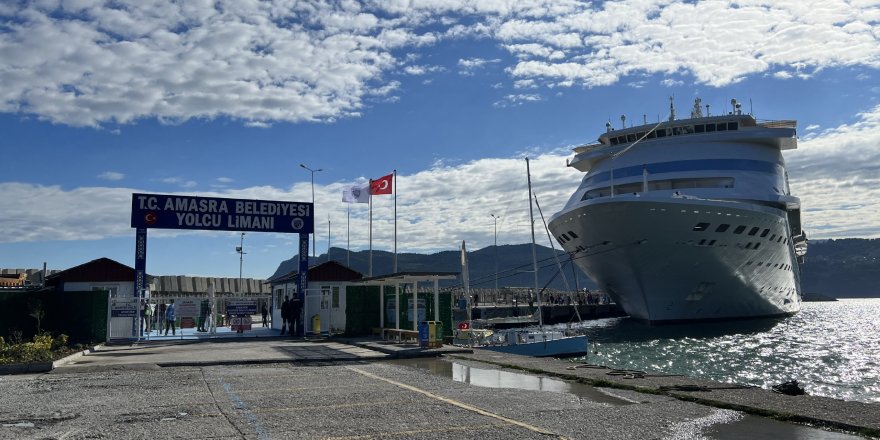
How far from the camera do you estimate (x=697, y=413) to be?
891 cm

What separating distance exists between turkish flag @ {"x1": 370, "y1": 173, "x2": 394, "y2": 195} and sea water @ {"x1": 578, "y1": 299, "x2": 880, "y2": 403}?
45.0ft

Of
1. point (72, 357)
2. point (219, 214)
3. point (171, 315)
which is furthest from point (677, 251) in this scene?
point (72, 357)

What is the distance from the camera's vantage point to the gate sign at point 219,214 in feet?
84.8

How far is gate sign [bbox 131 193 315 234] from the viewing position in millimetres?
25859

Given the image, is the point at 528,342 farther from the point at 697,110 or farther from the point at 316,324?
the point at 697,110

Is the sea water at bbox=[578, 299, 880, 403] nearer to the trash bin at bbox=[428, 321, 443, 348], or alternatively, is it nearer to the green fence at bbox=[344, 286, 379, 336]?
the trash bin at bbox=[428, 321, 443, 348]

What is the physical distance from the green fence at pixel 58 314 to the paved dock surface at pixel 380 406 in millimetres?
8155

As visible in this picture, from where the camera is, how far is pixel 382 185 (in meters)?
39.2

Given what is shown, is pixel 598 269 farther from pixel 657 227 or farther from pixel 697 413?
pixel 697 413

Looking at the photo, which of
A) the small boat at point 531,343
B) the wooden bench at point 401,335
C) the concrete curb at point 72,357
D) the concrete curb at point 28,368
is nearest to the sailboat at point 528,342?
the small boat at point 531,343

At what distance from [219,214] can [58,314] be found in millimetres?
6643

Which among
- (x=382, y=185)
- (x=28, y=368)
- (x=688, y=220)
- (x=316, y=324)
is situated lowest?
(x=28, y=368)

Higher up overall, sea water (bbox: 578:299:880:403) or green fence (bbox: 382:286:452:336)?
green fence (bbox: 382:286:452:336)

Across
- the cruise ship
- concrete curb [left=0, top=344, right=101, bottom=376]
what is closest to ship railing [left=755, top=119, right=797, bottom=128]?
the cruise ship
